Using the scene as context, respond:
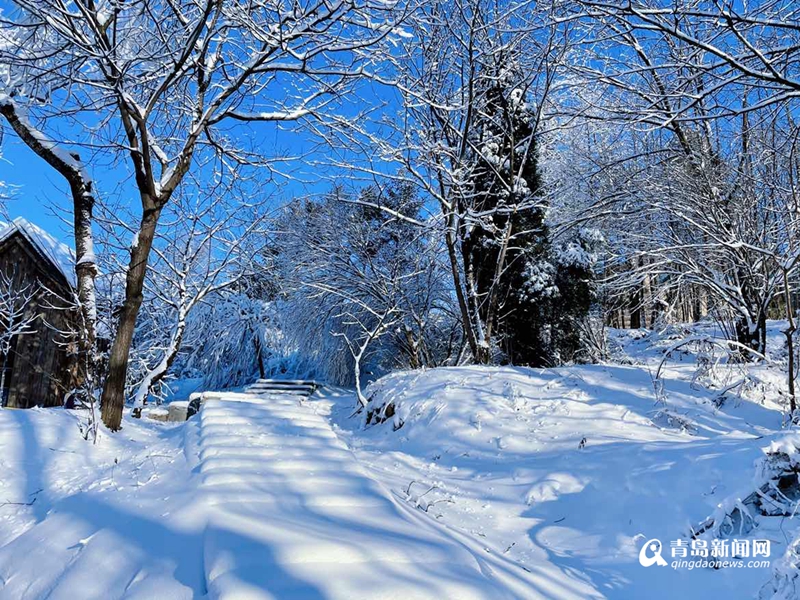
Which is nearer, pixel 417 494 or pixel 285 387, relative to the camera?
pixel 417 494

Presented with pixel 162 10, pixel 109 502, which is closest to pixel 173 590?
pixel 109 502

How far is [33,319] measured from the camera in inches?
451

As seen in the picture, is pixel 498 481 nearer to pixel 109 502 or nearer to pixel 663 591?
pixel 663 591

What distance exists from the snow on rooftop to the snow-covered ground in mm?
7511

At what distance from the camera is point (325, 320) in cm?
1372

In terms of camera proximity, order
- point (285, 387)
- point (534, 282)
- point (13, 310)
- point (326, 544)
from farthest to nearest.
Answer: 1. point (285, 387)
2. point (534, 282)
3. point (13, 310)
4. point (326, 544)

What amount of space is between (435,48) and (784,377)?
7108 millimetres

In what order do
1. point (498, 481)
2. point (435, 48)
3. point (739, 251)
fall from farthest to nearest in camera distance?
point (435, 48), point (739, 251), point (498, 481)

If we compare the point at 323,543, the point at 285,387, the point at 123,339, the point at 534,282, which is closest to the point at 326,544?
the point at 323,543

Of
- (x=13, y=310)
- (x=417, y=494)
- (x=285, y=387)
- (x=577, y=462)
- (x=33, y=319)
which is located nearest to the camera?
(x=417, y=494)

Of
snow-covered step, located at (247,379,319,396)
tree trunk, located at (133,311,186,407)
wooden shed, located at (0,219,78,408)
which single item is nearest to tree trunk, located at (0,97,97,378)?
tree trunk, located at (133,311,186,407)

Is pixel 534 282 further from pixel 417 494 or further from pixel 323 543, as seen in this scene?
pixel 323 543

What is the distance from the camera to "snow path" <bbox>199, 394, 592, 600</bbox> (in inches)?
62.9

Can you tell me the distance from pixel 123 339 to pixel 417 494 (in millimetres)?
3473
